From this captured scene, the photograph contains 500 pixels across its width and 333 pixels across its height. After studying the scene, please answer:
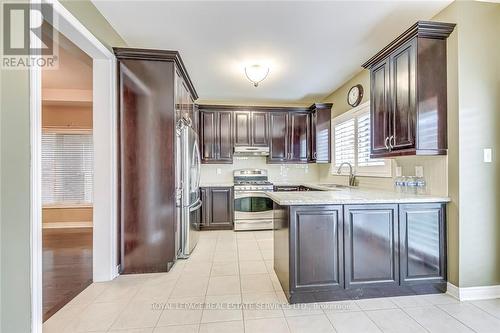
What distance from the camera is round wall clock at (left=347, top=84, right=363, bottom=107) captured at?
3.79 metres

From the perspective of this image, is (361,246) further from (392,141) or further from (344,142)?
(344,142)

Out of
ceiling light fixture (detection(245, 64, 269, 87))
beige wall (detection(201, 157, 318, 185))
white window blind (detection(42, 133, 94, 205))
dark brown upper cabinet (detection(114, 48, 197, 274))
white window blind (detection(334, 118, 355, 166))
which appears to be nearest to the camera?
dark brown upper cabinet (detection(114, 48, 197, 274))

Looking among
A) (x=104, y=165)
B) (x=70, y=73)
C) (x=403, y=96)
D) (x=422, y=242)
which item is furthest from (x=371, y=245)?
(x=70, y=73)

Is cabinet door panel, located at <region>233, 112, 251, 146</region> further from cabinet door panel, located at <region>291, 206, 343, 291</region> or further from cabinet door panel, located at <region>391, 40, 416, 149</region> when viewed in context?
cabinet door panel, located at <region>291, 206, 343, 291</region>

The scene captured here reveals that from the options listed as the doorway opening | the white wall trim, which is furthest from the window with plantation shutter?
the doorway opening

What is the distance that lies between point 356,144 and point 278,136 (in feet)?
5.71

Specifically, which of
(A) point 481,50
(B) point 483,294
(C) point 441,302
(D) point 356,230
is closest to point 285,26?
(A) point 481,50

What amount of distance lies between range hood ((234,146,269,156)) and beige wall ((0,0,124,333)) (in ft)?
12.1

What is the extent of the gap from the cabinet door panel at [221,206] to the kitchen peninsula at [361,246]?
8.32ft

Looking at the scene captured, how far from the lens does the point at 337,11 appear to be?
7.73 ft

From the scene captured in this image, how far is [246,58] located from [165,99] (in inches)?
50.7

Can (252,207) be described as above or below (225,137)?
below

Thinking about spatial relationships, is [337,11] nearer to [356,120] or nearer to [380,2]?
[380,2]

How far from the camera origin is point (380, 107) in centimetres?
274
